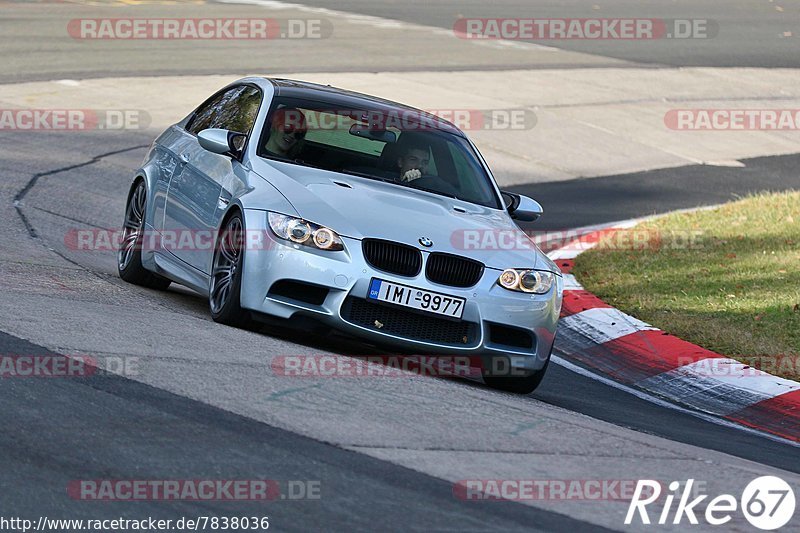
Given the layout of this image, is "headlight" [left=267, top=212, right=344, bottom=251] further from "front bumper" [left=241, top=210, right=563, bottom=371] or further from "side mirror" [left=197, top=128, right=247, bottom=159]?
"side mirror" [left=197, top=128, right=247, bottom=159]

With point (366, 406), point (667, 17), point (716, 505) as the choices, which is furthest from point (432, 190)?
point (667, 17)

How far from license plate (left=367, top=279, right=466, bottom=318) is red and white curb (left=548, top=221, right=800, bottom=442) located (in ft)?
6.80

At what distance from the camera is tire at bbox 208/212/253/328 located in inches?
318

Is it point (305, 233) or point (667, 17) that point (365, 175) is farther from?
point (667, 17)

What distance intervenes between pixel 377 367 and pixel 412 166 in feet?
6.41

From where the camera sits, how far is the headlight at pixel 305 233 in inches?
309

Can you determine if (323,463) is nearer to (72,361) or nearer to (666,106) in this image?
(72,361)

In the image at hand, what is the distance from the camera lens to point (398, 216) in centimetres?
812

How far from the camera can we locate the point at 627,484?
591 centimetres

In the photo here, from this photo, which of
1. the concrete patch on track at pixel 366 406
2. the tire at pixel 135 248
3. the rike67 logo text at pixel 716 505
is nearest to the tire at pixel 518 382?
the concrete patch on track at pixel 366 406

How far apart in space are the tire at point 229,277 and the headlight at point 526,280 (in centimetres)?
144

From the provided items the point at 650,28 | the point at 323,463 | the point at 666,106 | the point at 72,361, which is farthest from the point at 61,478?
the point at 650,28

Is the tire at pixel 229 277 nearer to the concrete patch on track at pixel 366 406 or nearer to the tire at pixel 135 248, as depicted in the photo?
the concrete patch on track at pixel 366 406

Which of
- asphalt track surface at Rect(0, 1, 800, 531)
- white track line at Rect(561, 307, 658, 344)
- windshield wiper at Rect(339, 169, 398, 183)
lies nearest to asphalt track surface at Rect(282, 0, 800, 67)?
white track line at Rect(561, 307, 658, 344)
